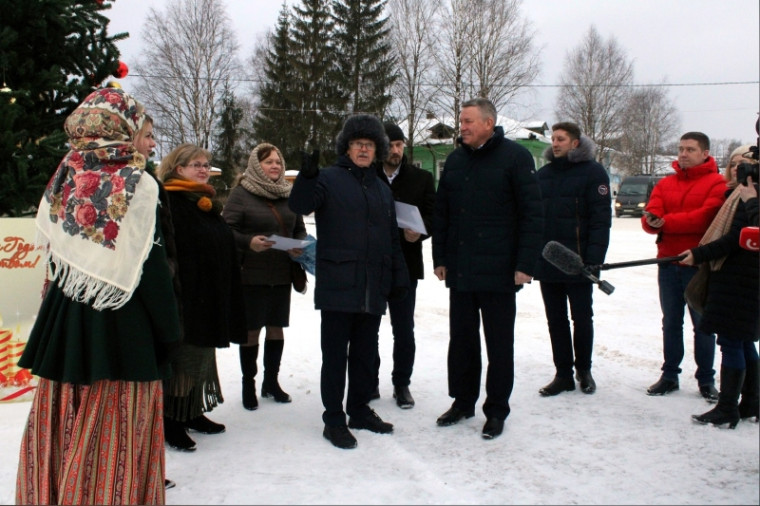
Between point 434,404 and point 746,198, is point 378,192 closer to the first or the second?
point 434,404

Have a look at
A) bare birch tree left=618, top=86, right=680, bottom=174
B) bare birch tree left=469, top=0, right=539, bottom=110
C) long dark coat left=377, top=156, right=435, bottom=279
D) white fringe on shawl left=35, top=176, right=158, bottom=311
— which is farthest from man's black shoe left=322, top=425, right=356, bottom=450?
bare birch tree left=618, top=86, right=680, bottom=174

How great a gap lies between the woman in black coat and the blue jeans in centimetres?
46

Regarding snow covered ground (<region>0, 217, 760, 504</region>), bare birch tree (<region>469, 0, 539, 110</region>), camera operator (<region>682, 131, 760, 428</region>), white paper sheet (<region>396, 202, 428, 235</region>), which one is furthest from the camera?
bare birch tree (<region>469, 0, 539, 110</region>)

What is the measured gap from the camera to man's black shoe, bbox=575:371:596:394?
468cm

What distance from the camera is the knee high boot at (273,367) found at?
4.52 m

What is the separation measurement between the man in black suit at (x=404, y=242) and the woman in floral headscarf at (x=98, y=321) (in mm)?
2074

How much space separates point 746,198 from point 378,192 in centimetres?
214

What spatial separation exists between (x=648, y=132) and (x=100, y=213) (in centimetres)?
5784

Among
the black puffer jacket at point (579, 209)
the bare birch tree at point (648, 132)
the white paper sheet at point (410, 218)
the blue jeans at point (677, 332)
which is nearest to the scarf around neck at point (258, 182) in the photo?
the white paper sheet at point (410, 218)

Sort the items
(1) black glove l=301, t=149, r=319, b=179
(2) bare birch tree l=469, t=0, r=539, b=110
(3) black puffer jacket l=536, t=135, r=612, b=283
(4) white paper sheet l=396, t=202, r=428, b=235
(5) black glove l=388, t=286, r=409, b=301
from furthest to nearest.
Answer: (2) bare birch tree l=469, t=0, r=539, b=110, (3) black puffer jacket l=536, t=135, r=612, b=283, (4) white paper sheet l=396, t=202, r=428, b=235, (5) black glove l=388, t=286, r=409, b=301, (1) black glove l=301, t=149, r=319, b=179

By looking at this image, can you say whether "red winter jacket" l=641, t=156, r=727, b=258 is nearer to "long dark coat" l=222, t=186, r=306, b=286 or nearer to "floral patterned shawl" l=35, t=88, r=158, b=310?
"long dark coat" l=222, t=186, r=306, b=286

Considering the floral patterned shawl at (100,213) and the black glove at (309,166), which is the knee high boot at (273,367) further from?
the floral patterned shawl at (100,213)

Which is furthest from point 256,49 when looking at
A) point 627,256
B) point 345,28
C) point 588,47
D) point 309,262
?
point 309,262

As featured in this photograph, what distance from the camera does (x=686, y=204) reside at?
4707mm
